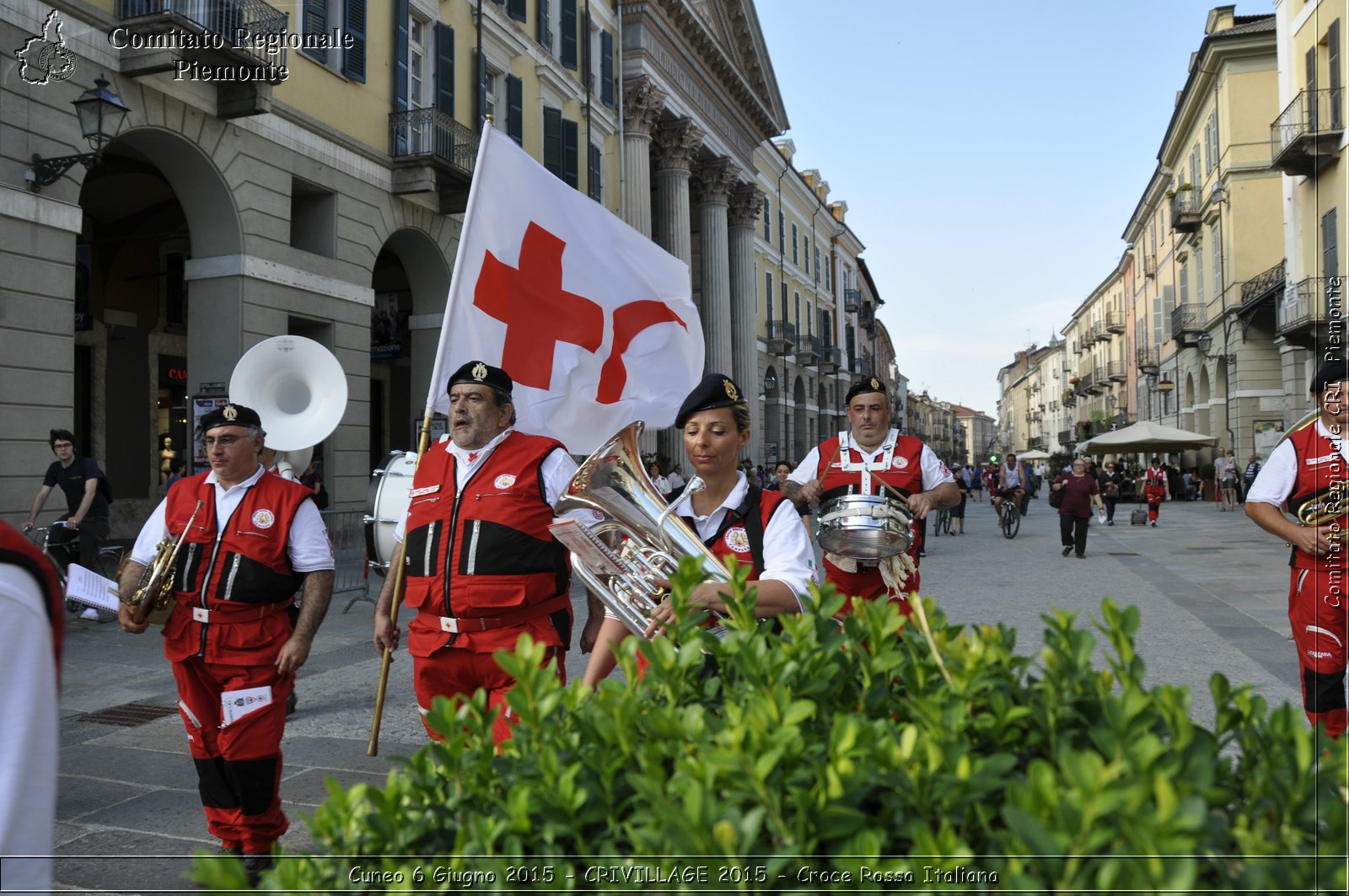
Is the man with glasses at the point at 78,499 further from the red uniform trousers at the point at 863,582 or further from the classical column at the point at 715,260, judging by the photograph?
the classical column at the point at 715,260

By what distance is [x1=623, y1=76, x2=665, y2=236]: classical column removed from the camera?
27750 mm

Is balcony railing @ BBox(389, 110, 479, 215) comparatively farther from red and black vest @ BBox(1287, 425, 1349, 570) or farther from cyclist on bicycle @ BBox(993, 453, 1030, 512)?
red and black vest @ BBox(1287, 425, 1349, 570)

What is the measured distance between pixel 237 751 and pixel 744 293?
34.0 metres

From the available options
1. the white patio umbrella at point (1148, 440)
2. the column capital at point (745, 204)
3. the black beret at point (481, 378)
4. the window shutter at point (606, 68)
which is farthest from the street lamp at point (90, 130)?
the white patio umbrella at point (1148, 440)

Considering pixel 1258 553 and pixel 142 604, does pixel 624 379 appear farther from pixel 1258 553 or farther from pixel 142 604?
pixel 1258 553

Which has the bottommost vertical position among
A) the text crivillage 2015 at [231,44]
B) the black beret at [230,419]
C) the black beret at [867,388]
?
the black beret at [230,419]

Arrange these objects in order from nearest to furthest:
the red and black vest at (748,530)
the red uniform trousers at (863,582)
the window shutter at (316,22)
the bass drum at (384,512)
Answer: the red and black vest at (748,530), the red uniform trousers at (863,582), the bass drum at (384,512), the window shutter at (316,22)

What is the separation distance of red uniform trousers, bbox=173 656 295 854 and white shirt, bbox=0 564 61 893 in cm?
256

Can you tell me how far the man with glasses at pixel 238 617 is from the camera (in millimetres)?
3928

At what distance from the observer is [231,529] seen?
4.07 metres

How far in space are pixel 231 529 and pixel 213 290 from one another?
1162 cm

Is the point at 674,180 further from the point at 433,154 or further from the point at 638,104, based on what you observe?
the point at 433,154

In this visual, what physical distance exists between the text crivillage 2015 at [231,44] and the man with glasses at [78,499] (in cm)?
505

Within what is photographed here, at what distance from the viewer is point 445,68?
1911 centimetres
